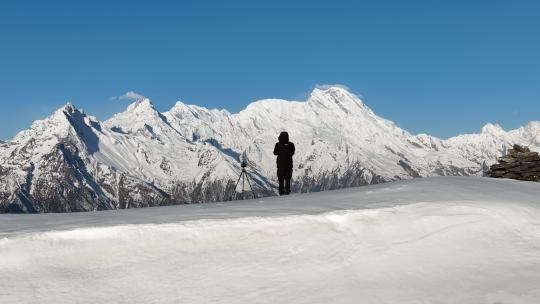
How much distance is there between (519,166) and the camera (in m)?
24.0

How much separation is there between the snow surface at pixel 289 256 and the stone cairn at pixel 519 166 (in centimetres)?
1651

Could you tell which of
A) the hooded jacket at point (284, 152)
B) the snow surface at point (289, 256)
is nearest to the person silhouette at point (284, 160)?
the hooded jacket at point (284, 152)

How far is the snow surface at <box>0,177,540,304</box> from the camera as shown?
589cm

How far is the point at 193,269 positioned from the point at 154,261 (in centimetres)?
56

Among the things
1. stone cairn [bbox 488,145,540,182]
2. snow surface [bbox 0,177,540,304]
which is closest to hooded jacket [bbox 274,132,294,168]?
snow surface [bbox 0,177,540,304]

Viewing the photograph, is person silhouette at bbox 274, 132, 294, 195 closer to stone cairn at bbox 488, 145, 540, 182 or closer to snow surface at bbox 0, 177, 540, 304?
snow surface at bbox 0, 177, 540, 304

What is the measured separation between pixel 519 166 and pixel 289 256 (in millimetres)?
20576

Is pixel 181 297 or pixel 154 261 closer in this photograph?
pixel 181 297

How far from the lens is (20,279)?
624 cm

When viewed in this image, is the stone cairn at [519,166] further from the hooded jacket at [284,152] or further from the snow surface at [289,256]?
the snow surface at [289,256]

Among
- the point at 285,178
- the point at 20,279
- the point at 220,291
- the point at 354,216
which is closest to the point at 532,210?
the point at 354,216

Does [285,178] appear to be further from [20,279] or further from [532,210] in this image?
[20,279]

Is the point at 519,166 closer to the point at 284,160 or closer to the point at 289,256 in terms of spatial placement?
the point at 284,160

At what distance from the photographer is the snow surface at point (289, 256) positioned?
5.89 metres
